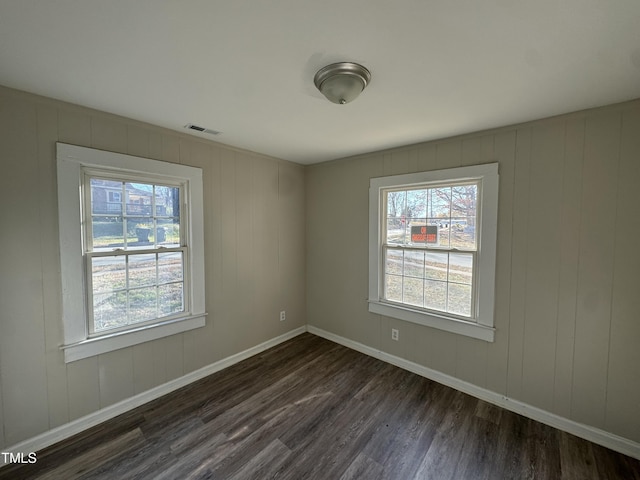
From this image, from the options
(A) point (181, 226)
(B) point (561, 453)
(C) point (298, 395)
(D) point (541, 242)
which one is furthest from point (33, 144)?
(B) point (561, 453)

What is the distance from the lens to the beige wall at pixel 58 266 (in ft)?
5.61

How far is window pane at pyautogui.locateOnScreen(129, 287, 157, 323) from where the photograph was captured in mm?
2261

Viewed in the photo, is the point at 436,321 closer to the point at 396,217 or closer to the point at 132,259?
the point at 396,217

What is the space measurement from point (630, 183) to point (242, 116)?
2.80 m

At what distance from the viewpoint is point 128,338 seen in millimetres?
2188

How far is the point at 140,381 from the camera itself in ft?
7.46

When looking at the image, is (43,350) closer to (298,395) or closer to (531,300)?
(298,395)

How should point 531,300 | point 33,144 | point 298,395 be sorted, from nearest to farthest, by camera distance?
point 33,144, point 531,300, point 298,395

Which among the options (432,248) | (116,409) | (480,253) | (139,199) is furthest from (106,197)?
(480,253)

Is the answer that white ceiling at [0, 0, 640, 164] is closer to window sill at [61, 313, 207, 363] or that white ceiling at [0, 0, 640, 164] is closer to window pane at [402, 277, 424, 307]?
window pane at [402, 277, 424, 307]

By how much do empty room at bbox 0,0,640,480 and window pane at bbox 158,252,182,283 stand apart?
0.03m

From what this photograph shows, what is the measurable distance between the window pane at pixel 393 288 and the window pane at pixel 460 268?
22.0 inches

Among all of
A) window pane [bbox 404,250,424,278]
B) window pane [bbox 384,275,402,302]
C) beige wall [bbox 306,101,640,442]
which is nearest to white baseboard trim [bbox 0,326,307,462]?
window pane [bbox 384,275,402,302]

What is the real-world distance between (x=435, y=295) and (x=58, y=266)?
3198mm
